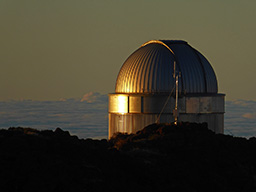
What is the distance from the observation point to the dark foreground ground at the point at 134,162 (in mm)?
46031

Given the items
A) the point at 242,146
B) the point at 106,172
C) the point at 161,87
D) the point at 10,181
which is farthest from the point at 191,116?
the point at 10,181

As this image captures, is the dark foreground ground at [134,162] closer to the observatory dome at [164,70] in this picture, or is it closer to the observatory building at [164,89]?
the observatory building at [164,89]

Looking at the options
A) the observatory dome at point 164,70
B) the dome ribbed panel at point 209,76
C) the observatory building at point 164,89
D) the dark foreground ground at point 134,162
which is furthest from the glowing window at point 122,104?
the dark foreground ground at point 134,162

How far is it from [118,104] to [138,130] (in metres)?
2.69

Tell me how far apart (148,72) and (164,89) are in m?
1.74

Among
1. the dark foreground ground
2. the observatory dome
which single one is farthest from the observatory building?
the dark foreground ground

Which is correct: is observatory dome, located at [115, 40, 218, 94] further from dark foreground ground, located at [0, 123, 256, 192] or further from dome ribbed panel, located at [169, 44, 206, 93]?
dark foreground ground, located at [0, 123, 256, 192]

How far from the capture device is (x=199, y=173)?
51812 mm

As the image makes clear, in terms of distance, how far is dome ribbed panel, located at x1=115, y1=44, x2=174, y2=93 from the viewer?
65625 mm

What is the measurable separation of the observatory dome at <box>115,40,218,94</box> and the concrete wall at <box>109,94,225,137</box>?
58cm

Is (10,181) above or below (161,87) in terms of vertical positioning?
below

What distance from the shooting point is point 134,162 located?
166 feet

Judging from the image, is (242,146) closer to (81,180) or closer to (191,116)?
(191,116)

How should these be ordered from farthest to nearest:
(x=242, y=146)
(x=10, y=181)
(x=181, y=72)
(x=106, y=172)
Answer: (x=181, y=72), (x=242, y=146), (x=106, y=172), (x=10, y=181)
